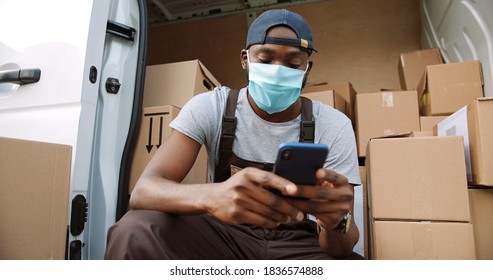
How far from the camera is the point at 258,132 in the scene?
3.81 feet

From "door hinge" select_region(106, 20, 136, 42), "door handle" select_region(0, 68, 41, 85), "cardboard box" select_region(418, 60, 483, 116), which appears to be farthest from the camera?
"cardboard box" select_region(418, 60, 483, 116)

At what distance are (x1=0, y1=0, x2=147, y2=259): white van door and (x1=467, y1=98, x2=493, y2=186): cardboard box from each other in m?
1.33

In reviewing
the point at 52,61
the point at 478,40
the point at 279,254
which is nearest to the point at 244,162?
the point at 279,254

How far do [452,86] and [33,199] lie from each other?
191cm

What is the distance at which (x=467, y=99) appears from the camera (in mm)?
1718

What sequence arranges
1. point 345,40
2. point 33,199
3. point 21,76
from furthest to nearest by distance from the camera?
point 345,40, point 21,76, point 33,199

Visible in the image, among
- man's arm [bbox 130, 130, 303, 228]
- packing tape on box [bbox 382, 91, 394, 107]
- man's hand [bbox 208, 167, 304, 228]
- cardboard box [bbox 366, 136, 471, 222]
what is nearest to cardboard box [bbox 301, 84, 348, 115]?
packing tape on box [bbox 382, 91, 394, 107]

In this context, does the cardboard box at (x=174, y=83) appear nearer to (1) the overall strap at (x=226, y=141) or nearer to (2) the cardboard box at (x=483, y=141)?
(1) the overall strap at (x=226, y=141)

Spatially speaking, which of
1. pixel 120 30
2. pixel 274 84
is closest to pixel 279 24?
pixel 274 84

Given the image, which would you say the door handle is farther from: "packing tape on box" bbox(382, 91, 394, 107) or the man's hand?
"packing tape on box" bbox(382, 91, 394, 107)

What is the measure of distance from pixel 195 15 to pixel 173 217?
2409 millimetres

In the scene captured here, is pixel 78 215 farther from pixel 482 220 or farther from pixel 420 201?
pixel 482 220

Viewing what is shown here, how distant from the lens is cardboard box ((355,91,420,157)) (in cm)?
186
